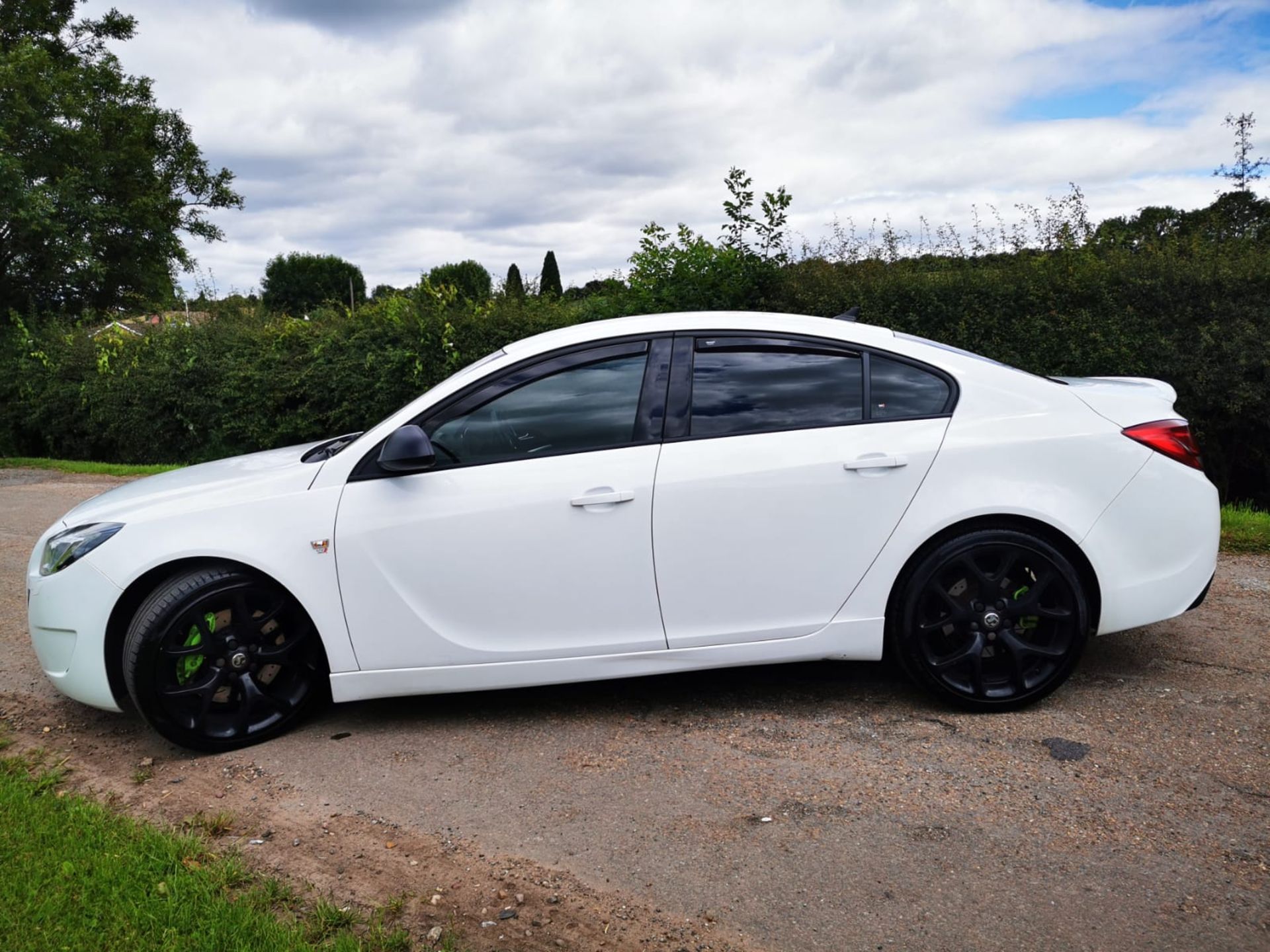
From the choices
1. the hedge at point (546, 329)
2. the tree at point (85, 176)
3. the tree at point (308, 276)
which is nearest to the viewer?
the hedge at point (546, 329)

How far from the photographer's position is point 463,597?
3.88 m

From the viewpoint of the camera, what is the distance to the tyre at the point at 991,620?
153 inches

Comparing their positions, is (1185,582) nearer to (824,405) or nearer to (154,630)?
(824,405)

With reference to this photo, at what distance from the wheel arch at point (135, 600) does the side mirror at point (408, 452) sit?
0.68 m

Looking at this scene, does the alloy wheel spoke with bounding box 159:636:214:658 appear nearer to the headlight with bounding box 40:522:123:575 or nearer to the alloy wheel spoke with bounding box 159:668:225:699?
the alloy wheel spoke with bounding box 159:668:225:699

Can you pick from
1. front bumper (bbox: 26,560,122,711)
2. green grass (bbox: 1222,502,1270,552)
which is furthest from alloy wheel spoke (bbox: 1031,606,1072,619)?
front bumper (bbox: 26,560,122,711)

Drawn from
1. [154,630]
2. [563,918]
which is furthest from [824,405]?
[154,630]

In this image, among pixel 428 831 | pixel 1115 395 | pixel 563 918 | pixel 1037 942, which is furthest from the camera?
pixel 1115 395

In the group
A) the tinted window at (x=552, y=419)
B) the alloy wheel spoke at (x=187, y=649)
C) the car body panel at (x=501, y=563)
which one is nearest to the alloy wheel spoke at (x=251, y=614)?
the alloy wheel spoke at (x=187, y=649)

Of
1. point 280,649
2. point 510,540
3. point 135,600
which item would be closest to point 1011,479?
point 510,540

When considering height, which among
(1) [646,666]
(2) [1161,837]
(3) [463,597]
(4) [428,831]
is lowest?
(2) [1161,837]

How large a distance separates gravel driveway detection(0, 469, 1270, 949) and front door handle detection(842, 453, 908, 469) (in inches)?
42.0

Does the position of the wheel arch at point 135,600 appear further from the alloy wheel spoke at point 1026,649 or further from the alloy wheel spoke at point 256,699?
the alloy wheel spoke at point 1026,649

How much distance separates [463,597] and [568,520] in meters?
0.54
